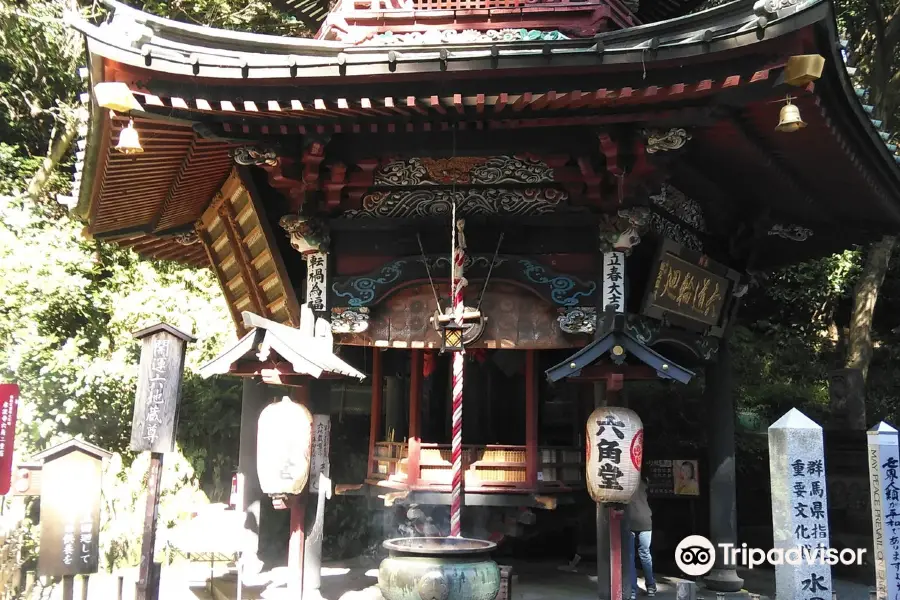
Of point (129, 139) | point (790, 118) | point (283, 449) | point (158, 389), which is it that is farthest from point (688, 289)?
point (129, 139)

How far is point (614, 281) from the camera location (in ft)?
24.1

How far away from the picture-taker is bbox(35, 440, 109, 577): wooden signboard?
21.2 feet

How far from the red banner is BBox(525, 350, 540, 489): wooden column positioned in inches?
209

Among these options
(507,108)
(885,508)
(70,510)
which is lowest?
(70,510)

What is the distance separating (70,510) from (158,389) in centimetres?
149

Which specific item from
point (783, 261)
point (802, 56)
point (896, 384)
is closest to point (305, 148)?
point (802, 56)

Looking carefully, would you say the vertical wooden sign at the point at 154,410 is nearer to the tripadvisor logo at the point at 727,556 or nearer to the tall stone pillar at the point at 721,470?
the tripadvisor logo at the point at 727,556

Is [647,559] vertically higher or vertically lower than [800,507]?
lower

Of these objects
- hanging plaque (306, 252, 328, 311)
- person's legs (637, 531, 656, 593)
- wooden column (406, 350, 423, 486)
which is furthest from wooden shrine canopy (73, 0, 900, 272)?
person's legs (637, 531, 656, 593)

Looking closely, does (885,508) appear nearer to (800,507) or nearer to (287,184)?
(800,507)

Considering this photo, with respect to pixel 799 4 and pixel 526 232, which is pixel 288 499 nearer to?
pixel 526 232

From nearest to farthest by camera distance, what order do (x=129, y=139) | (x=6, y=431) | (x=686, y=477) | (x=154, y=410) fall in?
(x=154, y=410) < (x=129, y=139) < (x=6, y=431) < (x=686, y=477)

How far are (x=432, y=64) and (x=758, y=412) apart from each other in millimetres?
11237

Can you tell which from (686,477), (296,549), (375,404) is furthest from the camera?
(686,477)
